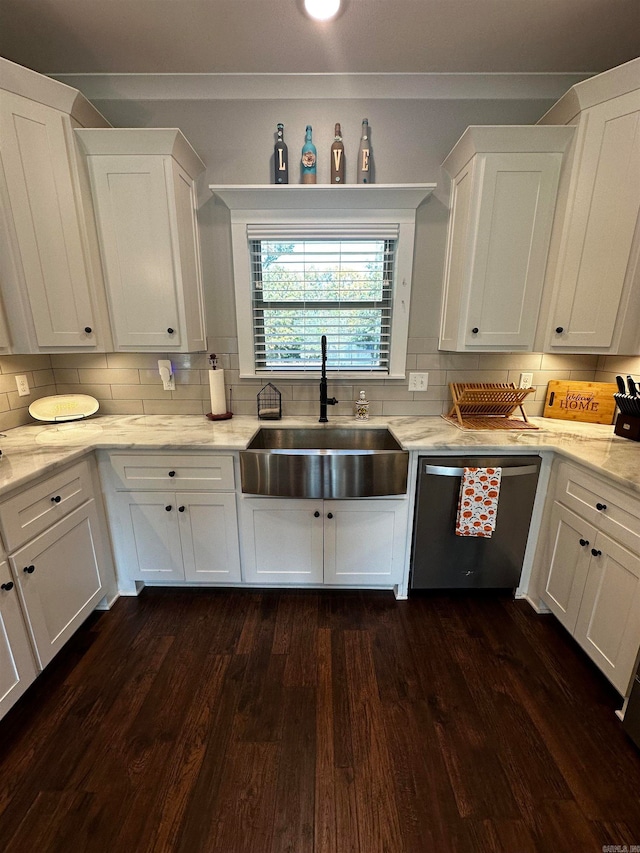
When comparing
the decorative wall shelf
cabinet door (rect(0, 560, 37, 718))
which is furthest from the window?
cabinet door (rect(0, 560, 37, 718))

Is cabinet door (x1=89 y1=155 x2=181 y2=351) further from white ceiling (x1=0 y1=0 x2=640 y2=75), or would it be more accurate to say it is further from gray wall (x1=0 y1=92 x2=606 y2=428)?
white ceiling (x1=0 y1=0 x2=640 y2=75)

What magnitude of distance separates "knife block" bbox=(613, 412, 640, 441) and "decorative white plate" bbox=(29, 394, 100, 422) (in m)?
3.04

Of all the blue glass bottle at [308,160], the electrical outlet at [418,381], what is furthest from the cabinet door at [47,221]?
the electrical outlet at [418,381]

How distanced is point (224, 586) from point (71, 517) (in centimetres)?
92

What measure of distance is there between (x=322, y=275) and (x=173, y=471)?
145 centimetres

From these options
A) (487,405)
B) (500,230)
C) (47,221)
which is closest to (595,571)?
(487,405)

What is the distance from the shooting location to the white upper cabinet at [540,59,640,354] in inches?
62.2

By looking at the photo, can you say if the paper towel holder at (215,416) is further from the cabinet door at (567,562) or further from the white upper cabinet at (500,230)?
the cabinet door at (567,562)

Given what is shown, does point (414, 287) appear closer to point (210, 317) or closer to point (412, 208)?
point (412, 208)

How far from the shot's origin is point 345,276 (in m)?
2.13

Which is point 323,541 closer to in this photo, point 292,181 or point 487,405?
point 487,405

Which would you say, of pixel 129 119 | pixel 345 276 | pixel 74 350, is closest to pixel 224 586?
pixel 74 350

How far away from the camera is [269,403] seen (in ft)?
7.71

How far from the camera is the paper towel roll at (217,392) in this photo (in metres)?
2.17
